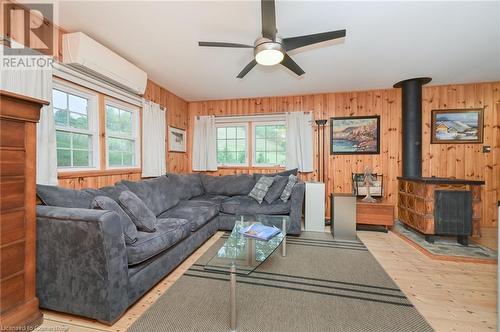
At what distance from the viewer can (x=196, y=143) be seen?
4.79 metres

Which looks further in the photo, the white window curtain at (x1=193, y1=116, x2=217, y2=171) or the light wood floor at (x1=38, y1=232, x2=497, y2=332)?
the white window curtain at (x1=193, y1=116, x2=217, y2=171)

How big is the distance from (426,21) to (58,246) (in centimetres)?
357

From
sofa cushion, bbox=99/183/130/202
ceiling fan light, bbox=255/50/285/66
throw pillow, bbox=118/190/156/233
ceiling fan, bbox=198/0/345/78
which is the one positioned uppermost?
ceiling fan, bbox=198/0/345/78

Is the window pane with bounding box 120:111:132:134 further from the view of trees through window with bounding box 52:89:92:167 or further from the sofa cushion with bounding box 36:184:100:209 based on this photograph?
the sofa cushion with bounding box 36:184:100:209

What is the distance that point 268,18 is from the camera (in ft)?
5.71

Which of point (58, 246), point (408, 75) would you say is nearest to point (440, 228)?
point (408, 75)

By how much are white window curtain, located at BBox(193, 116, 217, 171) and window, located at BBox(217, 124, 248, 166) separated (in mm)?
182

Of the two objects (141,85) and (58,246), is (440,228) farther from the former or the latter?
(141,85)

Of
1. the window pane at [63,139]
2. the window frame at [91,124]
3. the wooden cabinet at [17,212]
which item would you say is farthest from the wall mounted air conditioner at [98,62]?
the wooden cabinet at [17,212]

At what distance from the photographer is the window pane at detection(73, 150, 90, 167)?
8.32 ft

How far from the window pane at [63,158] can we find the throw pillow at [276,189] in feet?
8.38

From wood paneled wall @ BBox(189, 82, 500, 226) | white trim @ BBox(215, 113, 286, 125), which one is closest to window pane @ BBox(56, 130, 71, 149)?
white trim @ BBox(215, 113, 286, 125)

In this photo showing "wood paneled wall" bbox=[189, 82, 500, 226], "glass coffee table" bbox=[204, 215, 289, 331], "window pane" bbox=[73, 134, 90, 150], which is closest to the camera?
"glass coffee table" bbox=[204, 215, 289, 331]

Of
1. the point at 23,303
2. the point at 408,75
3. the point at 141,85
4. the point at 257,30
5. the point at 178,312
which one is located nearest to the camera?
the point at 23,303
